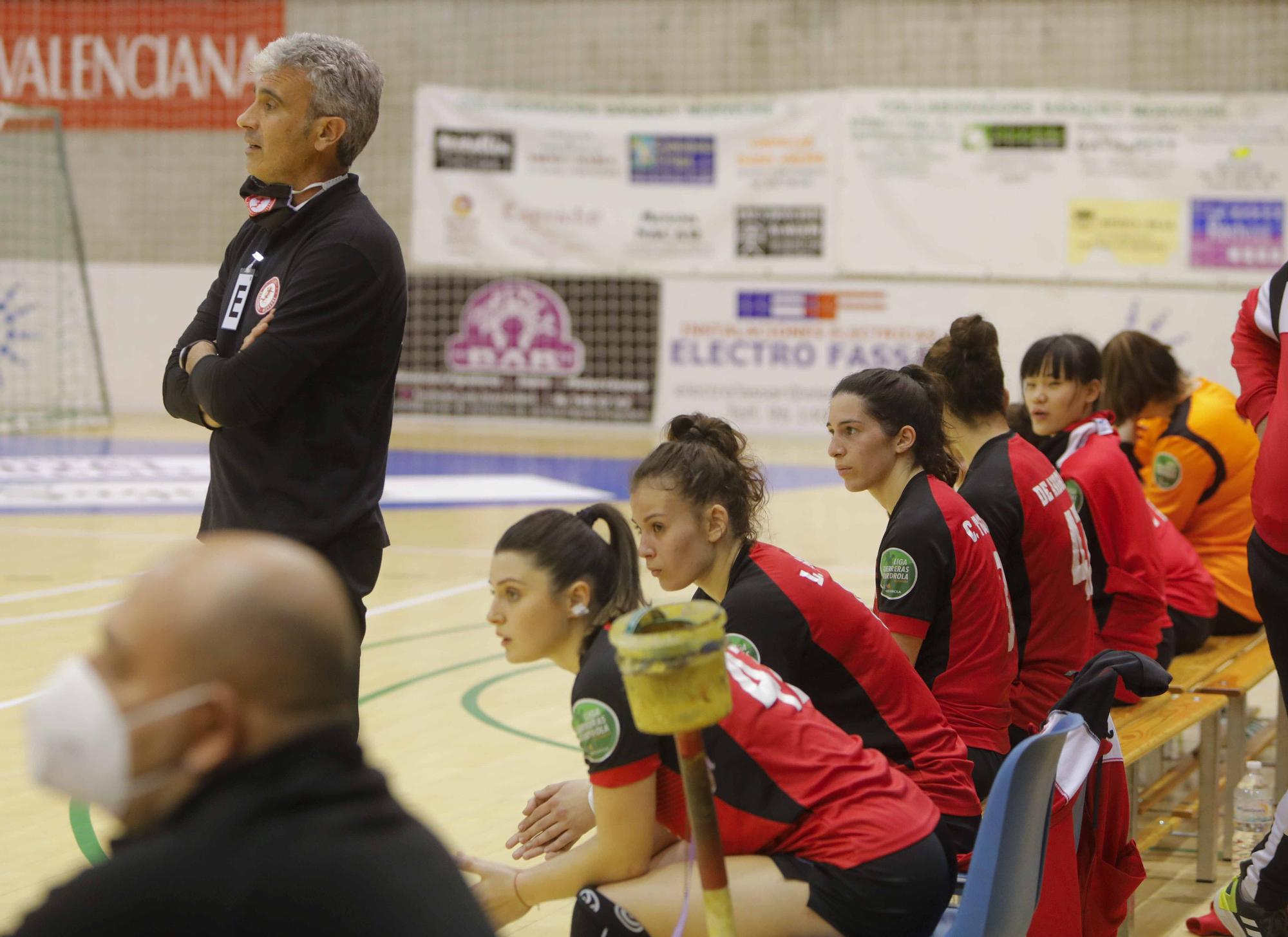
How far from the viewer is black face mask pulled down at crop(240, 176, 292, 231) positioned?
272 centimetres

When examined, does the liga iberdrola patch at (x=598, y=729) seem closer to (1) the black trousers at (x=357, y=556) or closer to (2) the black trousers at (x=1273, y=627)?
(1) the black trousers at (x=357, y=556)

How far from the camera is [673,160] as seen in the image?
50.1 feet

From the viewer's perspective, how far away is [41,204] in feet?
52.1

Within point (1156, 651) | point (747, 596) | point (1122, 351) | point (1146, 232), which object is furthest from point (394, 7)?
point (747, 596)

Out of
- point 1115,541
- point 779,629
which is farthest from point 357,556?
point 1115,541

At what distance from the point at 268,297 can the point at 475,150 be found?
1325cm

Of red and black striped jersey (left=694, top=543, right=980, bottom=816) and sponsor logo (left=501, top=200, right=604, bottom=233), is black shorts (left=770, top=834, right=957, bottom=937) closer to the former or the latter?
red and black striped jersey (left=694, top=543, right=980, bottom=816)

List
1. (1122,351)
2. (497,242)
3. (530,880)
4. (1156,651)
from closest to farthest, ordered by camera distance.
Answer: (530,880), (1156,651), (1122,351), (497,242)

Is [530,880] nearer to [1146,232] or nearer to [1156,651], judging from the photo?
[1156,651]

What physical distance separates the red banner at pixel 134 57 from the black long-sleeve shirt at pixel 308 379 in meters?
14.4

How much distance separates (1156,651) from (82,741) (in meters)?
3.80

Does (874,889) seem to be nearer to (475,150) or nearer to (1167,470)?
(1167,470)

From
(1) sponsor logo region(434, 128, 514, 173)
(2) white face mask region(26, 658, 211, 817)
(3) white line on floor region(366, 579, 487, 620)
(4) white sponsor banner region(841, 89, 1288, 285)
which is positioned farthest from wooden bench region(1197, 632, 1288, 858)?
(1) sponsor logo region(434, 128, 514, 173)

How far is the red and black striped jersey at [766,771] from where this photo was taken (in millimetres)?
2240
